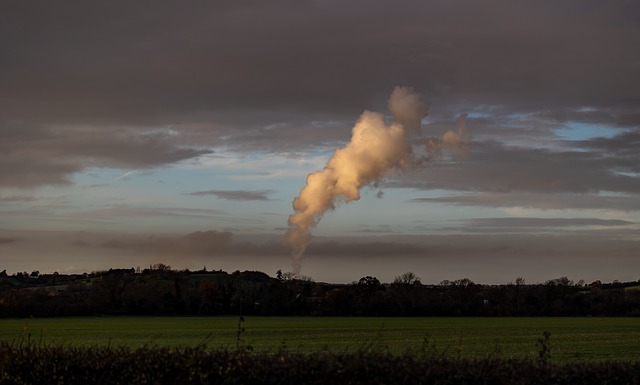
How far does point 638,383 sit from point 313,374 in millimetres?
5398

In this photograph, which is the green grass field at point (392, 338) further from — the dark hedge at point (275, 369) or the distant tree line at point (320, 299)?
the distant tree line at point (320, 299)

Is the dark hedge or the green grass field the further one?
the green grass field

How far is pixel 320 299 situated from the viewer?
387ft

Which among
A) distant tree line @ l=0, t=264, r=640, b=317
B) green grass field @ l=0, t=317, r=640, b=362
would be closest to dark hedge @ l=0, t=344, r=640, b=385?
Result: green grass field @ l=0, t=317, r=640, b=362

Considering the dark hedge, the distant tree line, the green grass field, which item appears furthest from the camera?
the distant tree line

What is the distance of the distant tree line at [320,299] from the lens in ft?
377

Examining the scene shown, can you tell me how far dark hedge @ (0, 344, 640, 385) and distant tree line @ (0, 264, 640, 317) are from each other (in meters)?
98.1

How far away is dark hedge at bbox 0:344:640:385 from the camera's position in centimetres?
1247

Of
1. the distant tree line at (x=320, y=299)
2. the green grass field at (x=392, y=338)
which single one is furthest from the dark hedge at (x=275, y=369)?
the distant tree line at (x=320, y=299)

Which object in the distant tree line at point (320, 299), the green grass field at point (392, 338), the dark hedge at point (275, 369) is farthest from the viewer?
the distant tree line at point (320, 299)

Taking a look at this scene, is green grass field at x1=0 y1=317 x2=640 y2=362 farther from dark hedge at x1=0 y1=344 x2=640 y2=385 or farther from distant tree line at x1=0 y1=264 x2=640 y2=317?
distant tree line at x1=0 y1=264 x2=640 y2=317

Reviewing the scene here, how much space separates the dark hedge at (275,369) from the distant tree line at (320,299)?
98104mm

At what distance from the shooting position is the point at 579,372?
1291 centimetres

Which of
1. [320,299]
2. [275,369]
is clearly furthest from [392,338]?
[320,299]
